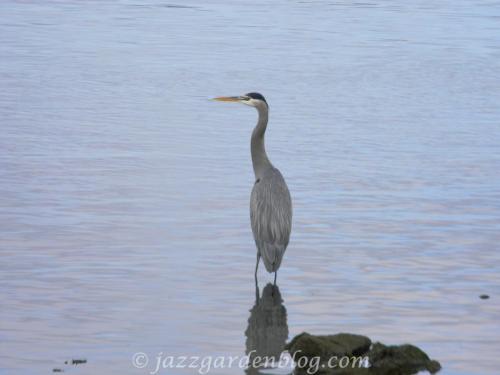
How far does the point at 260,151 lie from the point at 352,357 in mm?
4019

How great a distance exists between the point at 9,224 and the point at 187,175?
336 cm

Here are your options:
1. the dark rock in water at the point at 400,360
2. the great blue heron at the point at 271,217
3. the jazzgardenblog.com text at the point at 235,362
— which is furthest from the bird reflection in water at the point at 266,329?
the dark rock in water at the point at 400,360

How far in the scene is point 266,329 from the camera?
33.0ft

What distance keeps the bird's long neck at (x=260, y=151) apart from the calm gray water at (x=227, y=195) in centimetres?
87

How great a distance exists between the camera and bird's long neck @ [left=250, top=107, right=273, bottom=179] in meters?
12.4

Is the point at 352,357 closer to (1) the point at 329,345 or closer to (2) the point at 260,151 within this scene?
(1) the point at 329,345

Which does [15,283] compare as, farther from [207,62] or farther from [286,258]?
[207,62]

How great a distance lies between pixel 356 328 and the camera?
32.8 ft

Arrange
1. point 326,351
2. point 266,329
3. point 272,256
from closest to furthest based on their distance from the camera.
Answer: point 326,351, point 266,329, point 272,256

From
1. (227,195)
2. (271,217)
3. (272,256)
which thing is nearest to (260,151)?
(271,217)

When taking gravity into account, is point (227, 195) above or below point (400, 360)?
below

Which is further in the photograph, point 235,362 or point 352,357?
point 235,362

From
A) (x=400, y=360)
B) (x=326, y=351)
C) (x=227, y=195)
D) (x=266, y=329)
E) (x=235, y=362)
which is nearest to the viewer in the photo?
(x=400, y=360)

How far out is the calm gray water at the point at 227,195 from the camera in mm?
10070
